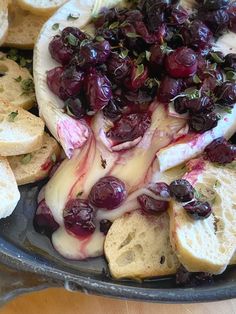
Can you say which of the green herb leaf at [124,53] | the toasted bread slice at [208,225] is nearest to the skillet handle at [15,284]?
the toasted bread slice at [208,225]

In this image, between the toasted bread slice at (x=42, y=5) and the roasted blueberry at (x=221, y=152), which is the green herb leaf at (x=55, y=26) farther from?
the roasted blueberry at (x=221, y=152)

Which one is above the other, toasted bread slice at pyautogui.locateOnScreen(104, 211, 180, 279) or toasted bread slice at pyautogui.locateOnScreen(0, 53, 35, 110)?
toasted bread slice at pyautogui.locateOnScreen(0, 53, 35, 110)

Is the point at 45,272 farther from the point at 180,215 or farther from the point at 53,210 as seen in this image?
the point at 180,215

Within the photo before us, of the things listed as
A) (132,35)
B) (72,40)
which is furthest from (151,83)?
(72,40)

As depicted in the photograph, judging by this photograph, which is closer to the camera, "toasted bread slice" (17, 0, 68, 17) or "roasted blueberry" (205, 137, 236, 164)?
"roasted blueberry" (205, 137, 236, 164)

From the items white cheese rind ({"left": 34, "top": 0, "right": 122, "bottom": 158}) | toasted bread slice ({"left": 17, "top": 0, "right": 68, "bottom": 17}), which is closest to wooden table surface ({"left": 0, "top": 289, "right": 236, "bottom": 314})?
white cheese rind ({"left": 34, "top": 0, "right": 122, "bottom": 158})

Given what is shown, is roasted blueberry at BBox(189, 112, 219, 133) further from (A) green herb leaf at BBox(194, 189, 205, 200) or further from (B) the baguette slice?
(B) the baguette slice

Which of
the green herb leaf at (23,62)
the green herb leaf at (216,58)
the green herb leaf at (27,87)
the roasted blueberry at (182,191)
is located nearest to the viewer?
the roasted blueberry at (182,191)
